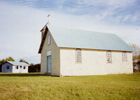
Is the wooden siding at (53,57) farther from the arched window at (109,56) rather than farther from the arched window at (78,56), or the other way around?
the arched window at (109,56)

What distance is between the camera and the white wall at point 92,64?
19.7 m

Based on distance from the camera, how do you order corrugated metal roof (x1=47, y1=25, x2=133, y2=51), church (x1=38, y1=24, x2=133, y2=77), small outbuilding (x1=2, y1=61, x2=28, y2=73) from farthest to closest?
small outbuilding (x1=2, y1=61, x2=28, y2=73), corrugated metal roof (x1=47, y1=25, x2=133, y2=51), church (x1=38, y1=24, x2=133, y2=77)

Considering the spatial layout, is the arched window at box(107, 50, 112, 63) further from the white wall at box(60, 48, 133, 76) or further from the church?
the white wall at box(60, 48, 133, 76)

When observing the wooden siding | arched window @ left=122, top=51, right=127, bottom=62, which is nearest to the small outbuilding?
the wooden siding

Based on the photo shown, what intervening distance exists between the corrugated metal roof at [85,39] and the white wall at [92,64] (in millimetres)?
780

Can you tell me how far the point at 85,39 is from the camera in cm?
2305

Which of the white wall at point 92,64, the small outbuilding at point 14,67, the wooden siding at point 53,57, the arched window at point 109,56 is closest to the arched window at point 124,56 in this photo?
the white wall at point 92,64

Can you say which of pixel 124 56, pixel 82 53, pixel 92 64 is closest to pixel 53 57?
pixel 82 53

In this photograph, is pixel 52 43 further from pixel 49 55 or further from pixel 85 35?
pixel 85 35

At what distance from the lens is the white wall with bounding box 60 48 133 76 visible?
775 inches

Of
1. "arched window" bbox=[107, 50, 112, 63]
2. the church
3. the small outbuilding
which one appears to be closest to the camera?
the church

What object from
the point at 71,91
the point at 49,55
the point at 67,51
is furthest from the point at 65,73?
the point at 71,91

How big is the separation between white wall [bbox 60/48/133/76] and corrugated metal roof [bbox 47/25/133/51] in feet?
2.56

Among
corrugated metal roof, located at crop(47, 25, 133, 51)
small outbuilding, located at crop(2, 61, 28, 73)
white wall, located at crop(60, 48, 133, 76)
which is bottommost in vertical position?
small outbuilding, located at crop(2, 61, 28, 73)
